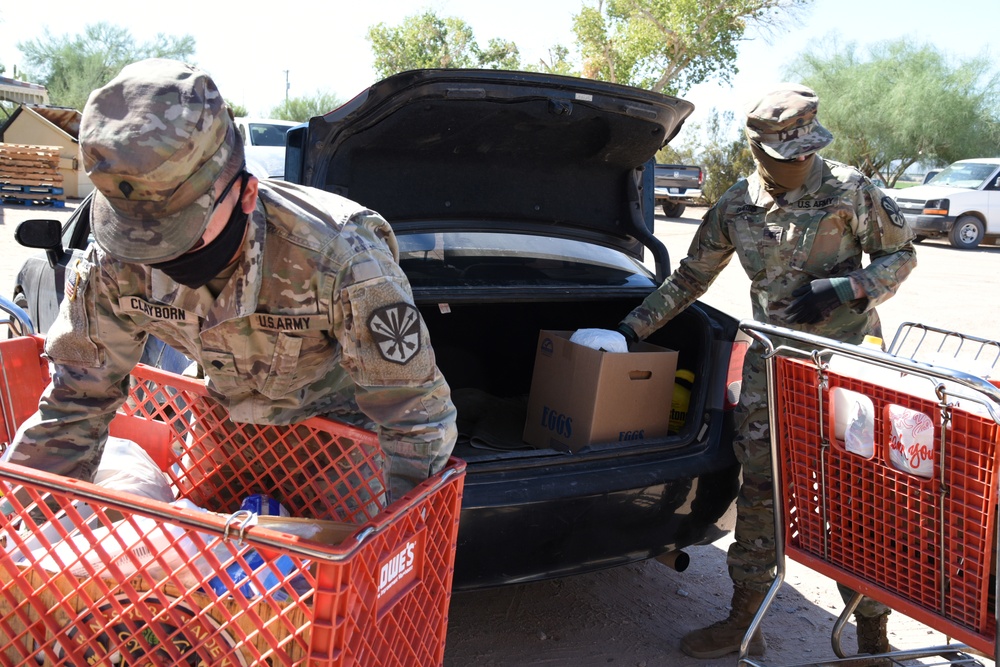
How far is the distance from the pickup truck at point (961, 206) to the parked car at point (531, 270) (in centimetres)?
1571

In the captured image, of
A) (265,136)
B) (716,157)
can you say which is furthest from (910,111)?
(265,136)

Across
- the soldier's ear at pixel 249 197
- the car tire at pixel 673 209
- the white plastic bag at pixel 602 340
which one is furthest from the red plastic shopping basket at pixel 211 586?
the car tire at pixel 673 209

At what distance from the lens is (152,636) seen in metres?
1.68

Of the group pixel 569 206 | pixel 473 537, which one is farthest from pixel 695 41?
pixel 473 537

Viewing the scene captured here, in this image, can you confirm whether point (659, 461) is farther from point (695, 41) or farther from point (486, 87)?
point (695, 41)

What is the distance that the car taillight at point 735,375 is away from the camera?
3.20m

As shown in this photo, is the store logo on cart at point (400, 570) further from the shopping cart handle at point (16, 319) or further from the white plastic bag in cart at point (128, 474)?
the shopping cart handle at point (16, 319)

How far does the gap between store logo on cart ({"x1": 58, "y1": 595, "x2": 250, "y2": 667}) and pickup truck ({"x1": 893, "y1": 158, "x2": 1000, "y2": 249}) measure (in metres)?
18.2

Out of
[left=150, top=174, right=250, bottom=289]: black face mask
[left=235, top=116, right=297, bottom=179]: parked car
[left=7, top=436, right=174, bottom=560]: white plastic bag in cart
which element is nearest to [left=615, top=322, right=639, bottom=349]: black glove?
[left=7, top=436, right=174, bottom=560]: white plastic bag in cart

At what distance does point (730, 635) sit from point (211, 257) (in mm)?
2250

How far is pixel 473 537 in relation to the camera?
2611 millimetres

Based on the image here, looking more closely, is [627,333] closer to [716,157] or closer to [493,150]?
[493,150]

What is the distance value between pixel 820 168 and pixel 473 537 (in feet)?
5.88

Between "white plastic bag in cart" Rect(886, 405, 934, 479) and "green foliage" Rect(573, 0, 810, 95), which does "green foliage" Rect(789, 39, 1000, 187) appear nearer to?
"green foliage" Rect(573, 0, 810, 95)
